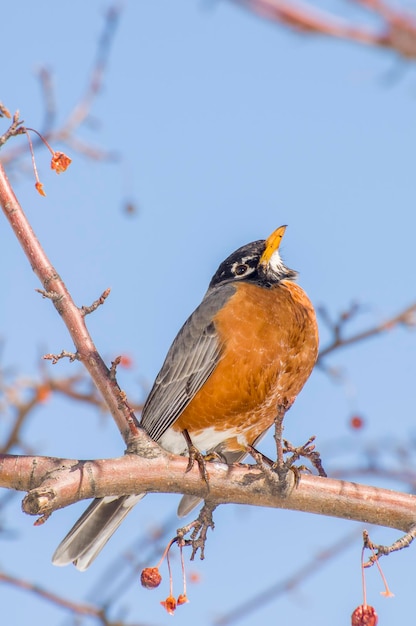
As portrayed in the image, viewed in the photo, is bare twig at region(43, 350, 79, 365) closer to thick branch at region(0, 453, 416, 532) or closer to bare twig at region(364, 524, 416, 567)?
thick branch at region(0, 453, 416, 532)

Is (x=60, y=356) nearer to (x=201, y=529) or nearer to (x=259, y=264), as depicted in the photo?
(x=201, y=529)

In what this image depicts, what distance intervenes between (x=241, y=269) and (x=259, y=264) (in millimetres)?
151

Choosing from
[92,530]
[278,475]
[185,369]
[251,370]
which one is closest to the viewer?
[278,475]

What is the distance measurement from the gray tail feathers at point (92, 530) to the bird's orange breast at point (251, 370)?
1.97 ft

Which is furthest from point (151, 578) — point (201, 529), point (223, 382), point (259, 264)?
point (259, 264)

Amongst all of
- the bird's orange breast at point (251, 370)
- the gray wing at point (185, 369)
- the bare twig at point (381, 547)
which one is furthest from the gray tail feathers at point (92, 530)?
the bare twig at point (381, 547)

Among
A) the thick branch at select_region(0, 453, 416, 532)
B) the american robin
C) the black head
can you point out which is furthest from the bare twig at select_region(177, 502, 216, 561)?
the black head

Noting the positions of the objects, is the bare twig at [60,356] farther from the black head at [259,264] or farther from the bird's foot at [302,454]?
the black head at [259,264]

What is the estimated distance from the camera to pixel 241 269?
18.3ft

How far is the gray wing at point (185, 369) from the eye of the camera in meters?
4.48

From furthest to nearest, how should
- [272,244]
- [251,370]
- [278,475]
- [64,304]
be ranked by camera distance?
[272,244] → [251,370] → [64,304] → [278,475]

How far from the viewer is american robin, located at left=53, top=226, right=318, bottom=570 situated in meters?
4.25

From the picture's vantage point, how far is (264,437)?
501 cm

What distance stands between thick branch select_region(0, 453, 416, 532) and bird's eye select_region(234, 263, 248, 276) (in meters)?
2.24
